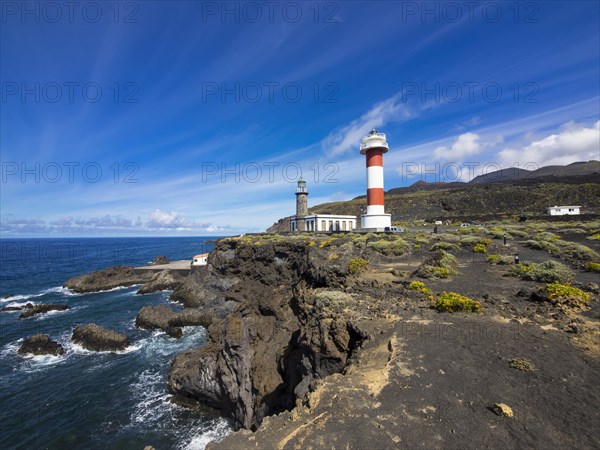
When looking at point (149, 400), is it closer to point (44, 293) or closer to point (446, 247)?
point (446, 247)

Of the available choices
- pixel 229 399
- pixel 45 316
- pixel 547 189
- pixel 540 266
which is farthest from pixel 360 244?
pixel 547 189

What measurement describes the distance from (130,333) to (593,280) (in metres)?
29.9

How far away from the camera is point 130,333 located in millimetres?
23250

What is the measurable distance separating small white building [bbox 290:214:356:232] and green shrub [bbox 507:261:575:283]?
3540cm

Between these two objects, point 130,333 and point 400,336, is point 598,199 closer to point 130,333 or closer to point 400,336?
point 400,336

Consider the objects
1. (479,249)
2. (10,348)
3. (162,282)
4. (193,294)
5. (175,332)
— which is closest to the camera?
(10,348)

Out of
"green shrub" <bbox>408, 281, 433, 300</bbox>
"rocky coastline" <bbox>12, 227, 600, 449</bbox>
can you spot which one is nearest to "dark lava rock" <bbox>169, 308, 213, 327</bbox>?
"rocky coastline" <bbox>12, 227, 600, 449</bbox>

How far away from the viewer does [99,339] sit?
2053 centimetres

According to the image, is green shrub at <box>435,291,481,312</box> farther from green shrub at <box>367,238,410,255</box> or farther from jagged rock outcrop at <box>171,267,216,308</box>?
jagged rock outcrop at <box>171,267,216,308</box>

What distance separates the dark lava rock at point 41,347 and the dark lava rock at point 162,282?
17.0m

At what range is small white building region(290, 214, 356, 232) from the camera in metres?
50.2

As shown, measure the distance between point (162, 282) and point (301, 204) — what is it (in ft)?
86.3

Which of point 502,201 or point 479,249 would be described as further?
point 502,201

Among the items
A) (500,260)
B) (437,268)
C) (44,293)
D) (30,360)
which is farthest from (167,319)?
(44,293)
